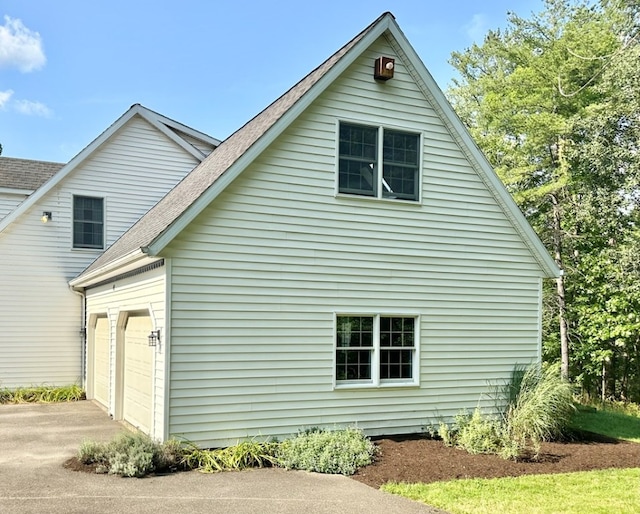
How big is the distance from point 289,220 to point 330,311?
173 centimetres

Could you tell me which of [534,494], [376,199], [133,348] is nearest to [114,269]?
[133,348]

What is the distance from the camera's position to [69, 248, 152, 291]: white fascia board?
9.29 meters

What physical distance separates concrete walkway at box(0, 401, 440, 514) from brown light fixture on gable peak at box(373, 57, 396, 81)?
271 inches

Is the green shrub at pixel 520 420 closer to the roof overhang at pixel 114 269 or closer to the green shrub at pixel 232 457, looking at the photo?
the green shrub at pixel 232 457

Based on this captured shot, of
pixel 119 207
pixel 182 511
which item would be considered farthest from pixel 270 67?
pixel 182 511

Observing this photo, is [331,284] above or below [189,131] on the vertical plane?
below

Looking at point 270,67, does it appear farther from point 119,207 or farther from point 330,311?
point 330,311

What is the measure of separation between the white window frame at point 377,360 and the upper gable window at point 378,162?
2182 millimetres

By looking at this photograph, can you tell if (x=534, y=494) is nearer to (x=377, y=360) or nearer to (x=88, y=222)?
(x=377, y=360)

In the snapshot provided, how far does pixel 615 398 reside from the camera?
71.9 ft

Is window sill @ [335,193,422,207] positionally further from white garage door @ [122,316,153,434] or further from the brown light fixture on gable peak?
white garage door @ [122,316,153,434]

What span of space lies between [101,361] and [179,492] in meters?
8.17

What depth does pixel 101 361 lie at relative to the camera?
1429cm

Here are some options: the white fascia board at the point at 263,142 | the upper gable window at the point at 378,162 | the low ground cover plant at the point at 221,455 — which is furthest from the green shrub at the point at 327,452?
the upper gable window at the point at 378,162
